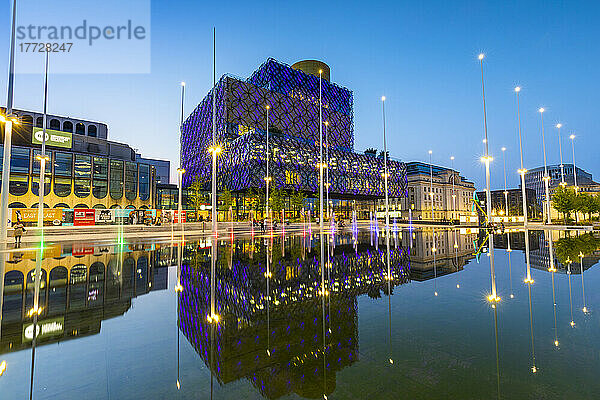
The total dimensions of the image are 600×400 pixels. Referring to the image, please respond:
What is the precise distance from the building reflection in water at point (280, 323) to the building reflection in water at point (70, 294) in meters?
1.41

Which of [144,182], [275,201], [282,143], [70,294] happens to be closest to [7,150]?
[70,294]

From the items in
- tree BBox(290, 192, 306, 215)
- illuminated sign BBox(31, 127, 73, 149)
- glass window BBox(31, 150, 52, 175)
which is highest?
illuminated sign BBox(31, 127, 73, 149)

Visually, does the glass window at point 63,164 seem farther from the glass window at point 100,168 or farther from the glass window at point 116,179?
the glass window at point 116,179

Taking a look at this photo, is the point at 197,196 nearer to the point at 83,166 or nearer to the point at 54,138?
the point at 83,166

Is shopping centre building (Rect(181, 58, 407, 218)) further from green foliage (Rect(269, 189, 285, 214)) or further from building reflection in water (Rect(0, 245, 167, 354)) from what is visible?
building reflection in water (Rect(0, 245, 167, 354))

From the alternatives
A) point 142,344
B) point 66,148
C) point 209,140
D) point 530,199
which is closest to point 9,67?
point 142,344

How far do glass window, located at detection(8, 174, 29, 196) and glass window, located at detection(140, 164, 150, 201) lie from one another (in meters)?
22.3

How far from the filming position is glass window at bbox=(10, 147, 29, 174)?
199 feet

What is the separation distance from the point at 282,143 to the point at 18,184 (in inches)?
2214

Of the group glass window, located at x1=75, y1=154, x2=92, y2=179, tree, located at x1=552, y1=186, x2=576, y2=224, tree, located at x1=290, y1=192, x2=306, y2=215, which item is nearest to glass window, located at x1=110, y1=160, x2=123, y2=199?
glass window, located at x1=75, y1=154, x2=92, y2=179

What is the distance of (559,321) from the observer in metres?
4.95

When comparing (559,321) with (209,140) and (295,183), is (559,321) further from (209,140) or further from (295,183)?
(209,140)

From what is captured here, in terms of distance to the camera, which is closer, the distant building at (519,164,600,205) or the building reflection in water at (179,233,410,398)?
the building reflection in water at (179,233,410,398)

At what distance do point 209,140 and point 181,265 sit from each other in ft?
209
